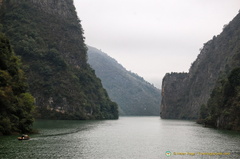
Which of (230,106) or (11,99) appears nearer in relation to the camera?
(11,99)

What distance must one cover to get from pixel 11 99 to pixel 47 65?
348ft

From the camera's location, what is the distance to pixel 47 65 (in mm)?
170375

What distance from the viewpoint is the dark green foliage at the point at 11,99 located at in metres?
63.1

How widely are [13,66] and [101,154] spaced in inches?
1605

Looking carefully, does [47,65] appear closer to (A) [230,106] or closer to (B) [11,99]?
(B) [11,99]

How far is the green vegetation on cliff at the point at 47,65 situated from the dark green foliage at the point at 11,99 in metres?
77.4

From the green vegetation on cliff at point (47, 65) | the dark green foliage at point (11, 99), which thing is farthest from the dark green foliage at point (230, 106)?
the green vegetation on cliff at point (47, 65)

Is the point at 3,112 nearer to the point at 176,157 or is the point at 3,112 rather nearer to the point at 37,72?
the point at 176,157

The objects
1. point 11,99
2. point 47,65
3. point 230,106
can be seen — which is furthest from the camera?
point 47,65

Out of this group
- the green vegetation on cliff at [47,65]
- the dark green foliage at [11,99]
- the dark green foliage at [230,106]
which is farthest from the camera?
the green vegetation on cliff at [47,65]

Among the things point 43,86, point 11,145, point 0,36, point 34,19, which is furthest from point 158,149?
Answer: point 34,19

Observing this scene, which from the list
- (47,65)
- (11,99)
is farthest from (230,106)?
(47,65)

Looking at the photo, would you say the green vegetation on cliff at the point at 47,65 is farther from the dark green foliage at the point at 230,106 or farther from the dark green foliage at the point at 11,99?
the dark green foliage at the point at 230,106

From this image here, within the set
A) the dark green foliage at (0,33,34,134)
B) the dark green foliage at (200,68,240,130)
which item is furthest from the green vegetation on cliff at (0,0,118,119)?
the dark green foliage at (200,68,240,130)
